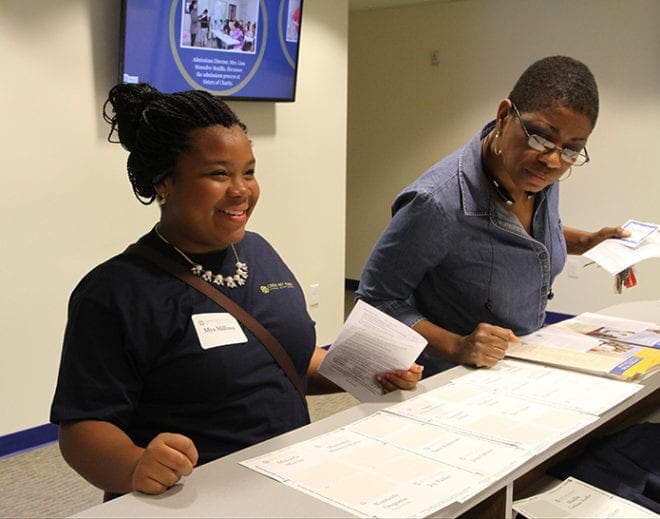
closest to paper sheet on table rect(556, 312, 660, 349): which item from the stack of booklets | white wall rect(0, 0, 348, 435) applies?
the stack of booklets

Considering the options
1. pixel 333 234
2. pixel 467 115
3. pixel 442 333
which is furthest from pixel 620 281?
pixel 467 115

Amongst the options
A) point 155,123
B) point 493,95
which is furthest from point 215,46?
point 493,95

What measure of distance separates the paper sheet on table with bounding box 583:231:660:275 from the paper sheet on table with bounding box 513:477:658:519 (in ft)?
2.34

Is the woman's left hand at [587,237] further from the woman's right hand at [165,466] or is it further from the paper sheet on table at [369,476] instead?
the woman's right hand at [165,466]

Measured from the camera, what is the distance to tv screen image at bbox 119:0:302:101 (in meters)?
3.29

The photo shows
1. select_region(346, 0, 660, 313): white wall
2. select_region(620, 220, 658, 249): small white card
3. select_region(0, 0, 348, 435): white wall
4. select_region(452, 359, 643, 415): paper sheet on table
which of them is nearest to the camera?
select_region(452, 359, 643, 415): paper sheet on table

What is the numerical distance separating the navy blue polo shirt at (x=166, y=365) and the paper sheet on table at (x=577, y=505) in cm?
47

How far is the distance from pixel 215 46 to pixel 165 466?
9.65 ft

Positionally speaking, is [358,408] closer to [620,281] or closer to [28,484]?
[620,281]

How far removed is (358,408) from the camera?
55.9 inches

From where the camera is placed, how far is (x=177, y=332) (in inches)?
49.3

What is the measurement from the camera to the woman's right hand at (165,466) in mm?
1044

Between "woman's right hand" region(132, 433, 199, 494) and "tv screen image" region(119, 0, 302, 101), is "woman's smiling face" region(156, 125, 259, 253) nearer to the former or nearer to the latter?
"woman's right hand" region(132, 433, 199, 494)

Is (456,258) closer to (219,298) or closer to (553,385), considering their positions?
(553,385)
